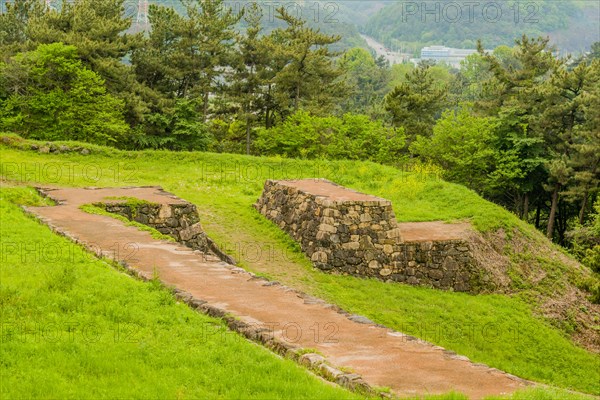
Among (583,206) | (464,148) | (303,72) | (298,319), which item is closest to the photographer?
(298,319)

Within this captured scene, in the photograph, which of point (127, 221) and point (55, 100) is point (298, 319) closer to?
point (127, 221)

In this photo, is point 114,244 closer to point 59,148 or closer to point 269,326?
point 269,326

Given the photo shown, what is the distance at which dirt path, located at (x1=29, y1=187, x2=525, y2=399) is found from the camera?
805 centimetres

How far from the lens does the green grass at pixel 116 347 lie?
23.2 feet

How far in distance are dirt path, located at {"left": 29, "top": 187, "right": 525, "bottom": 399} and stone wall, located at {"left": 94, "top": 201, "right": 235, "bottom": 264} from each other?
121 centimetres

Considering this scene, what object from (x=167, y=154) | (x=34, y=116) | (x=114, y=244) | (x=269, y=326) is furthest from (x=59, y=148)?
(x=269, y=326)

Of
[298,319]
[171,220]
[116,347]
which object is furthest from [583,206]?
[116,347]

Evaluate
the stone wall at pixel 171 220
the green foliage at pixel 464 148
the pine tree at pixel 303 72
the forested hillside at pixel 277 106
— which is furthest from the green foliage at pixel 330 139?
the stone wall at pixel 171 220

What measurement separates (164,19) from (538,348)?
37.0 m

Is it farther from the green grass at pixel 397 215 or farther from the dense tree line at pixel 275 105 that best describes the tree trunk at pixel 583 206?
the green grass at pixel 397 215

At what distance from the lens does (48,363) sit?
7477 mm

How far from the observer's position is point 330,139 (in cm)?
3922

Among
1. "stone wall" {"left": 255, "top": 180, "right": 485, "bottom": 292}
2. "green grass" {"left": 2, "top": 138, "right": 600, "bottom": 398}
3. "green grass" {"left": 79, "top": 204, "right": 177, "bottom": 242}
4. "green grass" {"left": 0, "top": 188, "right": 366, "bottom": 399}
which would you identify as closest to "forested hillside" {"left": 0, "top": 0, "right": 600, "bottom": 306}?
"green grass" {"left": 2, "top": 138, "right": 600, "bottom": 398}

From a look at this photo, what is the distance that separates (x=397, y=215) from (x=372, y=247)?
386 cm
